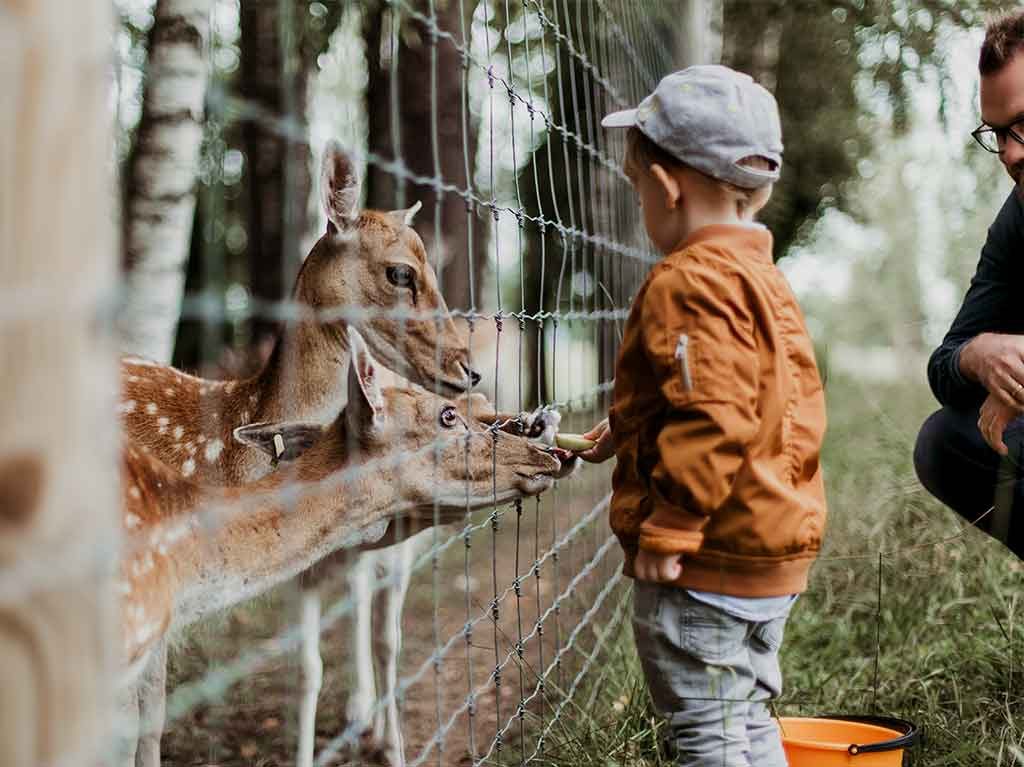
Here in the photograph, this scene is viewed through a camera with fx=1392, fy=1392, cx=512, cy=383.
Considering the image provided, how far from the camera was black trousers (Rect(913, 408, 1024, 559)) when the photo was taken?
13.1 ft

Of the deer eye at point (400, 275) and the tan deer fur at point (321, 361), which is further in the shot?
the deer eye at point (400, 275)

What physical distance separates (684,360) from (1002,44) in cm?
182

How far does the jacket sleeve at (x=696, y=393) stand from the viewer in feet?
8.06

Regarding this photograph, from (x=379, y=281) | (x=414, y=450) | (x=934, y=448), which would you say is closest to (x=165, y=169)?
(x=379, y=281)

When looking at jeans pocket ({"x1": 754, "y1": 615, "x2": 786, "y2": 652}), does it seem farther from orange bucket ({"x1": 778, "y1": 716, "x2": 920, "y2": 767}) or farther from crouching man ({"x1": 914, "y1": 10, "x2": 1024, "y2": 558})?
crouching man ({"x1": 914, "y1": 10, "x2": 1024, "y2": 558})

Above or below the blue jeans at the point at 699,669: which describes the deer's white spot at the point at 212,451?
above

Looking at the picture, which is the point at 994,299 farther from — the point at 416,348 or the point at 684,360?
the point at 684,360

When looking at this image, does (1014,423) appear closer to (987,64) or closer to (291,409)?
(987,64)

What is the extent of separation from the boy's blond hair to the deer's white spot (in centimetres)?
174

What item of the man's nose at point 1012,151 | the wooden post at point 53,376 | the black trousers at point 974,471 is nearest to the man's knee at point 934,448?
the black trousers at point 974,471

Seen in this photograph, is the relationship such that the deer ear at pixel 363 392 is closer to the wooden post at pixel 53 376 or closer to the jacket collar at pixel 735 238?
the jacket collar at pixel 735 238

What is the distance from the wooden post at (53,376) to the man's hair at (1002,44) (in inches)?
117

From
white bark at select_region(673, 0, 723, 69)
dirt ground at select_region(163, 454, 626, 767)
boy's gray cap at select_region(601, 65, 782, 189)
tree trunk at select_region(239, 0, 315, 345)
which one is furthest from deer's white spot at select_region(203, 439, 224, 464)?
tree trunk at select_region(239, 0, 315, 345)

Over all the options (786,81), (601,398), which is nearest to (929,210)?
(786,81)
